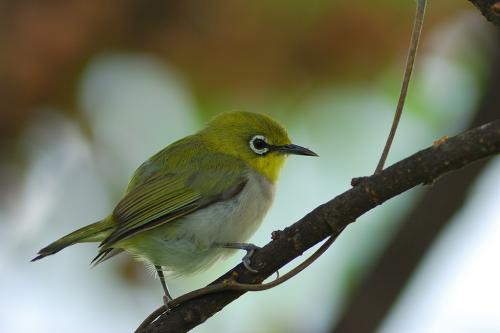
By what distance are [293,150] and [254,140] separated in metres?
0.32

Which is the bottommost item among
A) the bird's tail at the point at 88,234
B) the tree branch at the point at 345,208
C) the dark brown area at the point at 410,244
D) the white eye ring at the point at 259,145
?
the tree branch at the point at 345,208

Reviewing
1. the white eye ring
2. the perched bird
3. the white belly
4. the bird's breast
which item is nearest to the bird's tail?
the perched bird

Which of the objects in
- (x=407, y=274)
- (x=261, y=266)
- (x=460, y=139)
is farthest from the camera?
(x=407, y=274)

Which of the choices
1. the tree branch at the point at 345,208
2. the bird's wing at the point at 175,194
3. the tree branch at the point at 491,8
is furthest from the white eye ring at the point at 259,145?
the tree branch at the point at 491,8

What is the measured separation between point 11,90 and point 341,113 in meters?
2.08

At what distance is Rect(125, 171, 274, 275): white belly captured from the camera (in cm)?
404

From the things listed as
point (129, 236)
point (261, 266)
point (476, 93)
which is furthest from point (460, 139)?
point (476, 93)

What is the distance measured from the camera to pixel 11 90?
165 inches

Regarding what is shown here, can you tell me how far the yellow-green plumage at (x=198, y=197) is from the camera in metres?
4.01

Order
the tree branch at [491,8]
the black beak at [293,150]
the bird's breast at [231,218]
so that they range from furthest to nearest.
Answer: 1. the black beak at [293,150]
2. the bird's breast at [231,218]
3. the tree branch at [491,8]

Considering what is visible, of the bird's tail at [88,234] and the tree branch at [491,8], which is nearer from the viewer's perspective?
the tree branch at [491,8]

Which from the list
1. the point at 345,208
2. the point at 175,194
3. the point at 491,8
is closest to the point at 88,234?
the point at 175,194

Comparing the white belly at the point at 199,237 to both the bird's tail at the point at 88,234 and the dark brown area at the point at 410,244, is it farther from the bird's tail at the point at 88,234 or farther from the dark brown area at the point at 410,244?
the dark brown area at the point at 410,244

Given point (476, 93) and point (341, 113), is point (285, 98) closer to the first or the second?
point (341, 113)
